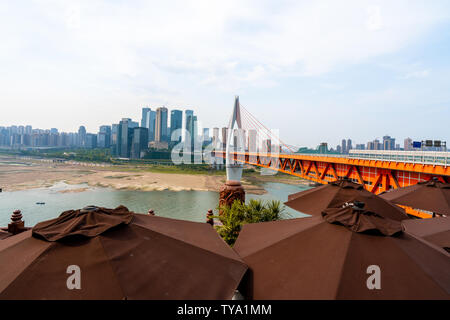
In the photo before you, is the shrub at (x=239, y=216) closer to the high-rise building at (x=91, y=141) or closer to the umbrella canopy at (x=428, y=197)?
the umbrella canopy at (x=428, y=197)

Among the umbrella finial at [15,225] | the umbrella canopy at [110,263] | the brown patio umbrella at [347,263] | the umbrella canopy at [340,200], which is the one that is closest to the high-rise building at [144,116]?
the umbrella finial at [15,225]

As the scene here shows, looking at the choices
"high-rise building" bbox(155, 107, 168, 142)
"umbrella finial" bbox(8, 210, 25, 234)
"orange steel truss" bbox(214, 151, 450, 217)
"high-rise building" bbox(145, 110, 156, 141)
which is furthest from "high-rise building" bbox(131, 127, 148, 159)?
"umbrella finial" bbox(8, 210, 25, 234)

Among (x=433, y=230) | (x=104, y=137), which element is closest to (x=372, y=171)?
(x=433, y=230)

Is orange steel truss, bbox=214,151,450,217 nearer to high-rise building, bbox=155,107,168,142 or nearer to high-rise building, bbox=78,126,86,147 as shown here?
high-rise building, bbox=155,107,168,142

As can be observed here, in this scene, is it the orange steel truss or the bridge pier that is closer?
the bridge pier

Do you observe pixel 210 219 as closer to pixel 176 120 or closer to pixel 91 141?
pixel 176 120
